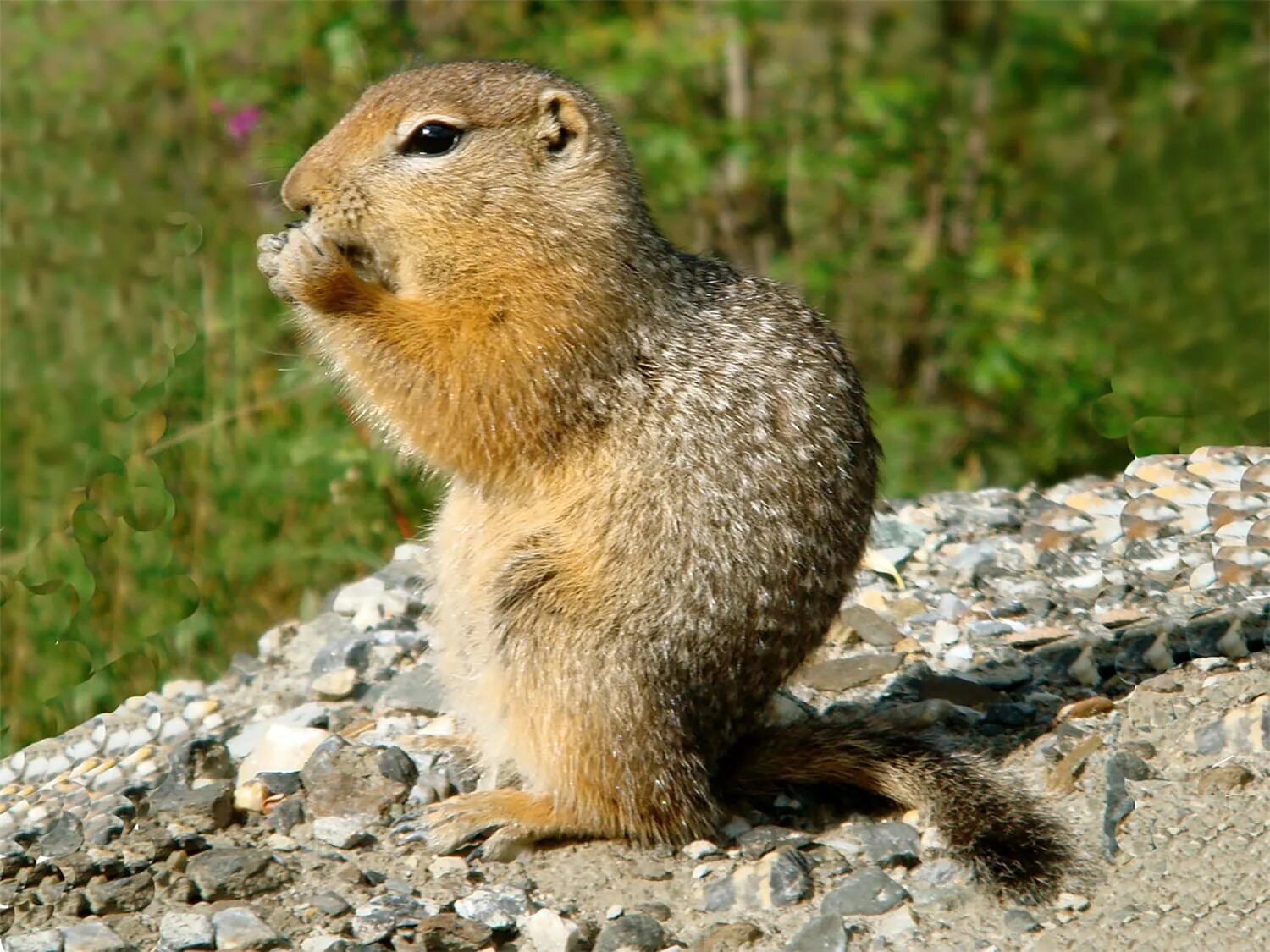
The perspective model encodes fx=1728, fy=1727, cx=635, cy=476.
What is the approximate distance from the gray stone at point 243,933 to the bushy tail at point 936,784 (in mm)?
1249

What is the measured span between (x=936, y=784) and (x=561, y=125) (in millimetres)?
2040

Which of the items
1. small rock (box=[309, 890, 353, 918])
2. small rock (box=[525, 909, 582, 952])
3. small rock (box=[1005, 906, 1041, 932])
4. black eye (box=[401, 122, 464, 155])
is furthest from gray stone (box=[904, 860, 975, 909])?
black eye (box=[401, 122, 464, 155])

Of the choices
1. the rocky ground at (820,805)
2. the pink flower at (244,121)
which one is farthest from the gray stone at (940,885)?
the pink flower at (244,121)

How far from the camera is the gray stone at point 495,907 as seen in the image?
4.07 m

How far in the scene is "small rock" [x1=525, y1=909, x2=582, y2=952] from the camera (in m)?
3.98

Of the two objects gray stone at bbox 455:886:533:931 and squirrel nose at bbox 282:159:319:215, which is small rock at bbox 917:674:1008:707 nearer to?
gray stone at bbox 455:886:533:931

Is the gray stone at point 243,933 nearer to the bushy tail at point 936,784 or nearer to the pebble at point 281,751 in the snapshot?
the pebble at point 281,751

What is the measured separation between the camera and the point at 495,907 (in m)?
4.12

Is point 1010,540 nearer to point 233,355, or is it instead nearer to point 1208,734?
point 1208,734

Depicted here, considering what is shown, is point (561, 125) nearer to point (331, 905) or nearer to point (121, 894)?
point (331, 905)

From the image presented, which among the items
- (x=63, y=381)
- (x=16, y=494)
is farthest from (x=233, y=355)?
(x=16, y=494)

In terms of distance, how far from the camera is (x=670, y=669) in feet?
13.9

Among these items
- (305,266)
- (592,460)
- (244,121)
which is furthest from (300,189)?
(244,121)

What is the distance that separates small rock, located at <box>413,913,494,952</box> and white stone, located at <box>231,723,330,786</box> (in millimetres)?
935
